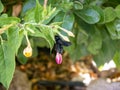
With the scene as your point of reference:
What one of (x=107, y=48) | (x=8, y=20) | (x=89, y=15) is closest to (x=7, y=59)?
(x=8, y=20)

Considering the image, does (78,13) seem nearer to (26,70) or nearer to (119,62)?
(119,62)

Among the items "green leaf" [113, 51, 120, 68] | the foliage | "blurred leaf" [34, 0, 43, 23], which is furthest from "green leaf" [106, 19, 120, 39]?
"blurred leaf" [34, 0, 43, 23]

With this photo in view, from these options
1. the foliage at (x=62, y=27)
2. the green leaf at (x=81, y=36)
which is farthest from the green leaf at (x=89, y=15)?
the green leaf at (x=81, y=36)

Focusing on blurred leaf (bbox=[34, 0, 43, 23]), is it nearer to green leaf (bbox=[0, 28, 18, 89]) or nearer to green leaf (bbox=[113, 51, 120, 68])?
green leaf (bbox=[0, 28, 18, 89])

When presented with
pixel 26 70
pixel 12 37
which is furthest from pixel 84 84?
pixel 12 37

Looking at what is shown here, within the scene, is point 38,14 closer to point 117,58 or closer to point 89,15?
point 89,15

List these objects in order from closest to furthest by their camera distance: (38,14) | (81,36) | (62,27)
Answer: (38,14)
(62,27)
(81,36)
